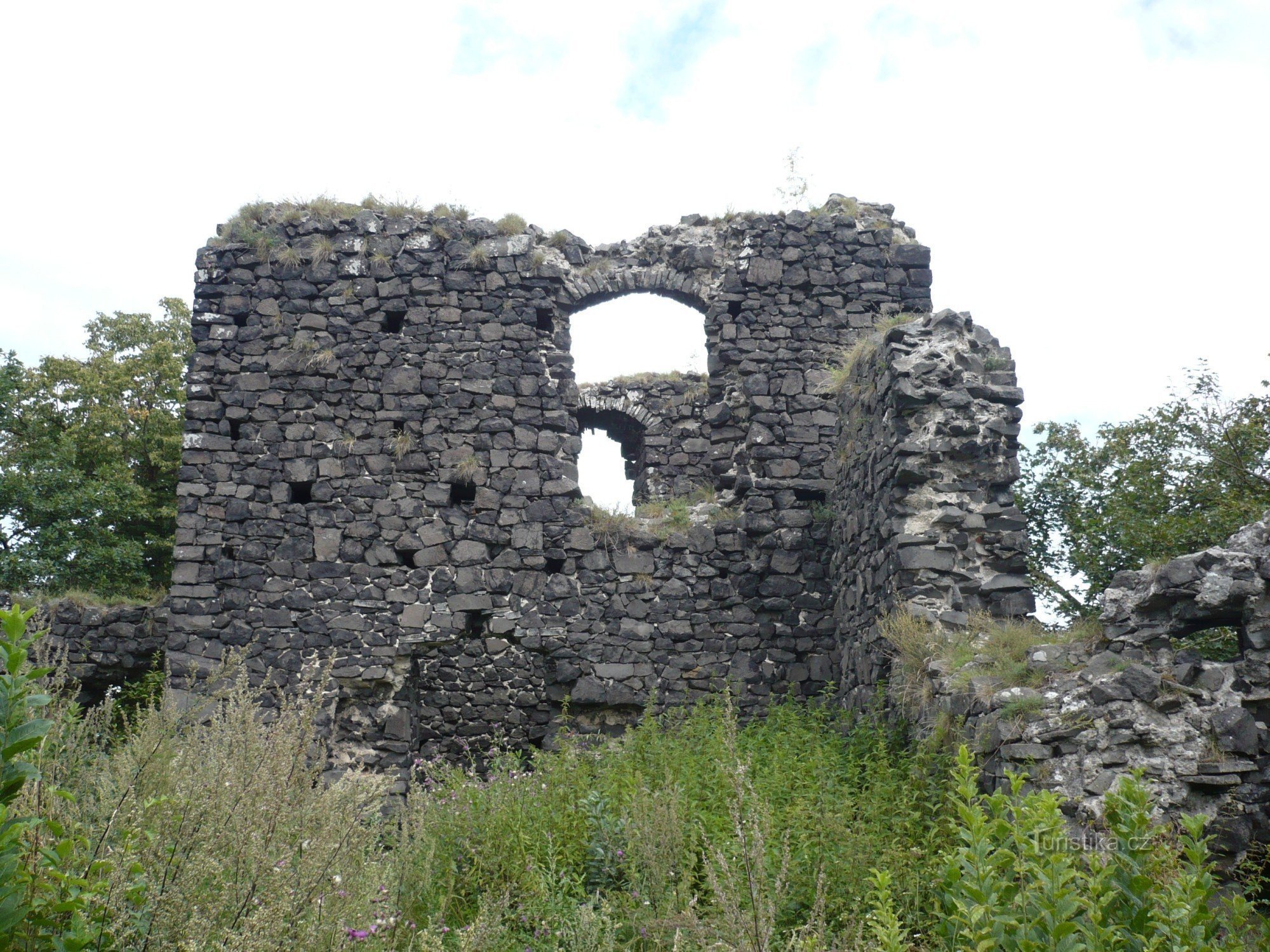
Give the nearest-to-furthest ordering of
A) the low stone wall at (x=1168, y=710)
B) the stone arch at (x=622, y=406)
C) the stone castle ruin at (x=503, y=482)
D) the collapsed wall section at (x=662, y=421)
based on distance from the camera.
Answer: the low stone wall at (x=1168, y=710), the stone castle ruin at (x=503, y=482), the collapsed wall section at (x=662, y=421), the stone arch at (x=622, y=406)

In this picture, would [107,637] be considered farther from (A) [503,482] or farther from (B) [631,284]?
(B) [631,284]

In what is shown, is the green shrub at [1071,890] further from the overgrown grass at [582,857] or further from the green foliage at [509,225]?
the green foliage at [509,225]

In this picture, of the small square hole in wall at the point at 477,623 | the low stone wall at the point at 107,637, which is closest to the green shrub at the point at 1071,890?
the small square hole in wall at the point at 477,623

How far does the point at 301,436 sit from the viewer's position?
32.2ft

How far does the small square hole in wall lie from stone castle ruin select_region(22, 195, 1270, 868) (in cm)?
2

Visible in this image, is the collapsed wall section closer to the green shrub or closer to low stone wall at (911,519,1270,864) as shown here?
low stone wall at (911,519,1270,864)

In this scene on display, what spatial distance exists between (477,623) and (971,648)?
15.5ft

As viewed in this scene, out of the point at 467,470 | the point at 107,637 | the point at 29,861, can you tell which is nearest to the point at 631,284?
the point at 467,470

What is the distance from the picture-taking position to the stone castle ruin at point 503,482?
9.18 meters

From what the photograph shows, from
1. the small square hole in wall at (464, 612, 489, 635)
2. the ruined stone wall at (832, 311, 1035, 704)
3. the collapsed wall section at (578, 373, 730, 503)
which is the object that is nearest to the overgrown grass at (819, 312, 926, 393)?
the ruined stone wall at (832, 311, 1035, 704)

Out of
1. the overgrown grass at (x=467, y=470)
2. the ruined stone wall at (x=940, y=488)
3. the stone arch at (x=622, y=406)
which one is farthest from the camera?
the stone arch at (x=622, y=406)

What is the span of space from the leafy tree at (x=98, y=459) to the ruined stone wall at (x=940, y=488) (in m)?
11.2

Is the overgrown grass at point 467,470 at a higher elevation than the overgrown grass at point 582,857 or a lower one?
higher

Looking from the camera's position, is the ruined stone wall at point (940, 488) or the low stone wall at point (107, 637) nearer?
the ruined stone wall at point (940, 488)
